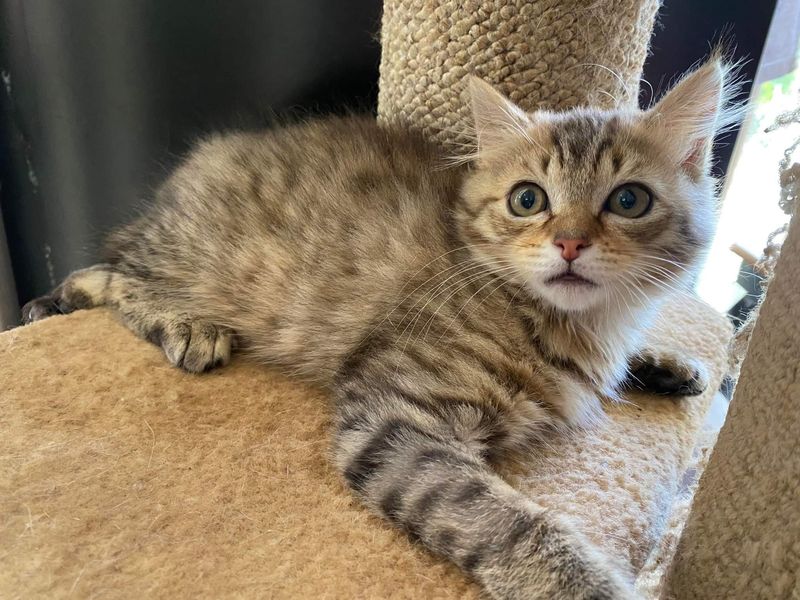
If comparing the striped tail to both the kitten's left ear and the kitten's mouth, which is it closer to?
the kitten's mouth

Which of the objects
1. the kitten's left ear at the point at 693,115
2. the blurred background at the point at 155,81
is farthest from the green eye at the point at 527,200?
the blurred background at the point at 155,81

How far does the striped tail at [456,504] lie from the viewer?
0.80 m

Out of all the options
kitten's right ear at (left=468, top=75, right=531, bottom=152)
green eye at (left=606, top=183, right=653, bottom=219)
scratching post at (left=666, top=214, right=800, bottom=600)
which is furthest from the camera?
kitten's right ear at (left=468, top=75, right=531, bottom=152)

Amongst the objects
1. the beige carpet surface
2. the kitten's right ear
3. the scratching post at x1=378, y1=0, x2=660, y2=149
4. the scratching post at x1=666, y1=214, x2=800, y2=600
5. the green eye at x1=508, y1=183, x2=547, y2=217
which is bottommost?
the beige carpet surface

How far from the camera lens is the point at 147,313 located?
4.48 ft

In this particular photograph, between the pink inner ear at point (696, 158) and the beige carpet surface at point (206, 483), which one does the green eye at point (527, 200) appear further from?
the beige carpet surface at point (206, 483)

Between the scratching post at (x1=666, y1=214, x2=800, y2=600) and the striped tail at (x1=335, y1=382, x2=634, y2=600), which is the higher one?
the scratching post at (x1=666, y1=214, x2=800, y2=600)

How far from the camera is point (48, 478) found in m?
0.95

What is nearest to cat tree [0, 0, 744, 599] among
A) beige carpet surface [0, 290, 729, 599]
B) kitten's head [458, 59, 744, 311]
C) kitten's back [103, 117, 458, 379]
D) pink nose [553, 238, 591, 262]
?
beige carpet surface [0, 290, 729, 599]

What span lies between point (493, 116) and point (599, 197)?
264 mm

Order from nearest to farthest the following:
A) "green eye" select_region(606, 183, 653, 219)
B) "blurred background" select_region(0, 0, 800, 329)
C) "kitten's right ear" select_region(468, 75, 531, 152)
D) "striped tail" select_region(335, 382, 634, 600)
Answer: "striped tail" select_region(335, 382, 634, 600), "green eye" select_region(606, 183, 653, 219), "kitten's right ear" select_region(468, 75, 531, 152), "blurred background" select_region(0, 0, 800, 329)

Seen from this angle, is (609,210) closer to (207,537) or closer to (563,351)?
(563,351)

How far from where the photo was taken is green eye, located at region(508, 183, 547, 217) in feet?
3.57

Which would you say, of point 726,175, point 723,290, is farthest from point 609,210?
point 723,290
